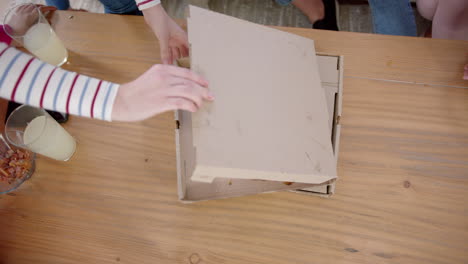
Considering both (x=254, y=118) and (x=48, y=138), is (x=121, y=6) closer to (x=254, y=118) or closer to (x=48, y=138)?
(x=48, y=138)

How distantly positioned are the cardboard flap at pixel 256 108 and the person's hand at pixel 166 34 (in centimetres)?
15

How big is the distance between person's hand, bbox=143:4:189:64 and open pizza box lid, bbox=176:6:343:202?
0.47ft

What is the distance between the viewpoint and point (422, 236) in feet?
2.01

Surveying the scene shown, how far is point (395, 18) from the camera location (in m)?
1.11

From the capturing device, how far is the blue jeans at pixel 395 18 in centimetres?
110

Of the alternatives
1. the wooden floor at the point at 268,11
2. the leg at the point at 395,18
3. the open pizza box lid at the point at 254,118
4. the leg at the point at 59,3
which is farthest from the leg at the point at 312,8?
the leg at the point at 59,3

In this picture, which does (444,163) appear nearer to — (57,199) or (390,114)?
(390,114)

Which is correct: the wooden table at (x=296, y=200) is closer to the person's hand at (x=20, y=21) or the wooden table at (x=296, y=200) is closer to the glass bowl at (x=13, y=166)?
the glass bowl at (x=13, y=166)

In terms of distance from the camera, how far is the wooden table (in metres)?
0.61

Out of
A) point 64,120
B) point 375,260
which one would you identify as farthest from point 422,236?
point 64,120

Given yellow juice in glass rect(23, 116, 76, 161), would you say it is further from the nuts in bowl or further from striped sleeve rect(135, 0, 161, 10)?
striped sleeve rect(135, 0, 161, 10)

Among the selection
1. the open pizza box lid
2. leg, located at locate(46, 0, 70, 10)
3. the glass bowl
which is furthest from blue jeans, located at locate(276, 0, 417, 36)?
leg, located at locate(46, 0, 70, 10)

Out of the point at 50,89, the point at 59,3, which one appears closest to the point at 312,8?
the point at 59,3

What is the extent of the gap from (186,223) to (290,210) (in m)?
0.20
